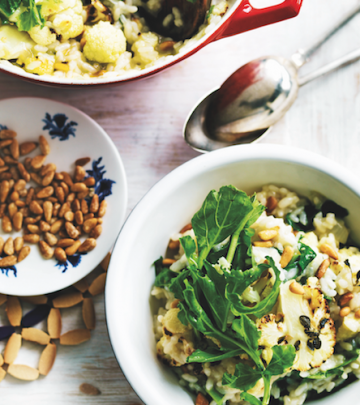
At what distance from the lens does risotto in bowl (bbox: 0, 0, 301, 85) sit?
0.85 meters

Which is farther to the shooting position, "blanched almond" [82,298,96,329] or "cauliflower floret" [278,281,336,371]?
"blanched almond" [82,298,96,329]

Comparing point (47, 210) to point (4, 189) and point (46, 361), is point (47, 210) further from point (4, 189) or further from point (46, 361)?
point (46, 361)

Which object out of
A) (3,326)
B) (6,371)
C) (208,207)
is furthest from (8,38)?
(6,371)

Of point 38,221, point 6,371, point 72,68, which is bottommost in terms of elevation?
point 6,371

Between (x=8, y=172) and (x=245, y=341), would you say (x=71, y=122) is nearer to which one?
(x=8, y=172)

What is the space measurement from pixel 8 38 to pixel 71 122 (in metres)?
0.26

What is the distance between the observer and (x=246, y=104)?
1034 mm

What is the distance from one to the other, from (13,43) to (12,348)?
2.58ft

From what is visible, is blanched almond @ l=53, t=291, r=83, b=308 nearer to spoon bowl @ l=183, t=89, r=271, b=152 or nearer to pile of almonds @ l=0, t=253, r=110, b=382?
pile of almonds @ l=0, t=253, r=110, b=382

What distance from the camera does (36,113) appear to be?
1081 millimetres

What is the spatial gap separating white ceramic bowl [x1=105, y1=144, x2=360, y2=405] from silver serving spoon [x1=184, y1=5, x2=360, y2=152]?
0.20 metres

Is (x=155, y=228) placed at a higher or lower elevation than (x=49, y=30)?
lower

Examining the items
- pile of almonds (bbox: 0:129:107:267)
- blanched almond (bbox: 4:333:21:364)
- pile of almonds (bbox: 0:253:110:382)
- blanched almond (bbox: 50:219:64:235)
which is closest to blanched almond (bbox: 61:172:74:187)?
pile of almonds (bbox: 0:129:107:267)

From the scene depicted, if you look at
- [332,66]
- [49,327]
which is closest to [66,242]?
[49,327]
